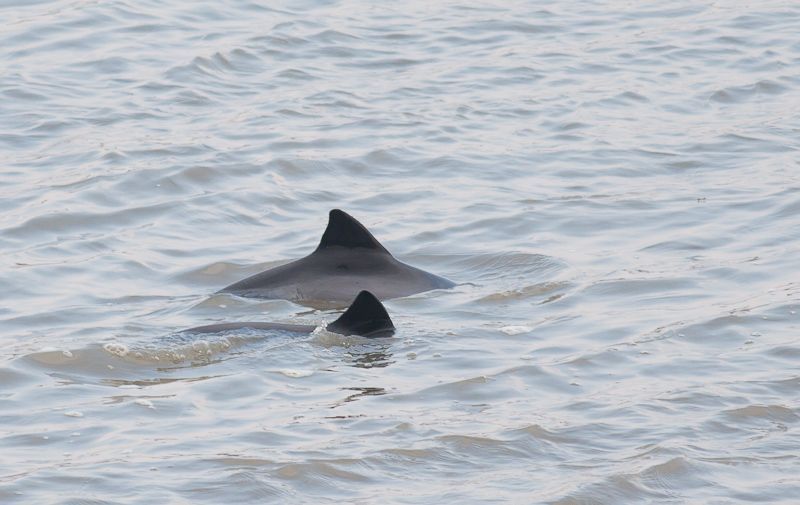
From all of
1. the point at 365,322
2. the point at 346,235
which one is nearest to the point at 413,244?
the point at 346,235

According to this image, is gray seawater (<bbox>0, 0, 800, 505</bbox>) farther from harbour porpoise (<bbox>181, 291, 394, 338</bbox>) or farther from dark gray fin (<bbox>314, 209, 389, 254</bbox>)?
dark gray fin (<bbox>314, 209, 389, 254</bbox>)

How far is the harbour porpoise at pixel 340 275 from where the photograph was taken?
427 inches

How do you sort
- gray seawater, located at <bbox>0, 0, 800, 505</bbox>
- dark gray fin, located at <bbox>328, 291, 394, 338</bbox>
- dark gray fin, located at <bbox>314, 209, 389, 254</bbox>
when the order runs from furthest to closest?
dark gray fin, located at <bbox>314, 209, 389, 254</bbox>
dark gray fin, located at <bbox>328, 291, 394, 338</bbox>
gray seawater, located at <bbox>0, 0, 800, 505</bbox>

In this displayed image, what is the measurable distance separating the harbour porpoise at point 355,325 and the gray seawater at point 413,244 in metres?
0.11

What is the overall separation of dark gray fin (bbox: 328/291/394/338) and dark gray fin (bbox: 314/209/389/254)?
118 centimetres

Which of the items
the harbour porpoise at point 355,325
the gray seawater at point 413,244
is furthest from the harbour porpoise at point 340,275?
the harbour porpoise at point 355,325

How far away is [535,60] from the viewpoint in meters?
19.4

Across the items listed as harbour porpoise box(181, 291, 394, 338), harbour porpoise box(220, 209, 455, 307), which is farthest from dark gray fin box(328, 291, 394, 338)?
harbour porpoise box(220, 209, 455, 307)

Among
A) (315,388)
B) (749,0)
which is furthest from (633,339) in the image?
(749,0)

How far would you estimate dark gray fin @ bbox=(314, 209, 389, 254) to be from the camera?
35.3 ft

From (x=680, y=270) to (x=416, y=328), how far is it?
7.75 ft

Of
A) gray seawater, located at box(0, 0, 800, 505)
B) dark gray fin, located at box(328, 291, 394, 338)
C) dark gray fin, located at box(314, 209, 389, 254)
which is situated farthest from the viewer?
dark gray fin, located at box(314, 209, 389, 254)

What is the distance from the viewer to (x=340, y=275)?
36.0 ft

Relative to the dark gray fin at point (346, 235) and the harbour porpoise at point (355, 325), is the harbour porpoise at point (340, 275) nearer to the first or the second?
the dark gray fin at point (346, 235)
